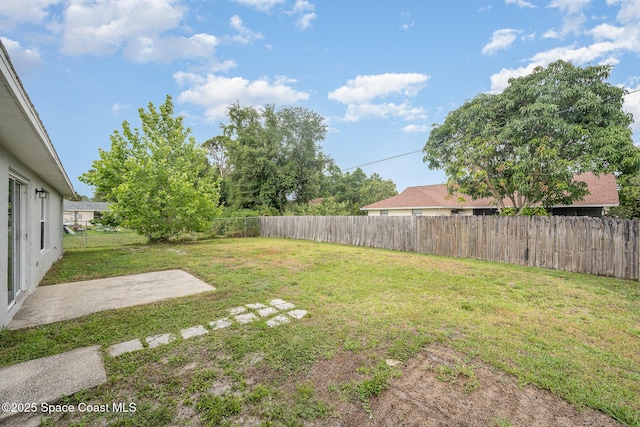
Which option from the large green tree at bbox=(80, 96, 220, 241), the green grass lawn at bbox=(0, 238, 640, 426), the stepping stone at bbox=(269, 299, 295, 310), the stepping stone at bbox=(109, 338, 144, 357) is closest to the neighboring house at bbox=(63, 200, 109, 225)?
the large green tree at bbox=(80, 96, 220, 241)

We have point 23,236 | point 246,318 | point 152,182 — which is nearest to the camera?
point 246,318

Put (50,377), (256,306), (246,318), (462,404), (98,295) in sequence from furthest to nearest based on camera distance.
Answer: (98,295) → (256,306) → (246,318) → (50,377) → (462,404)

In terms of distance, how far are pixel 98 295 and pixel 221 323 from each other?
2.79m

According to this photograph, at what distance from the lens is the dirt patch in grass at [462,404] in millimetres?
1727

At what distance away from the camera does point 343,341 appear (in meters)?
2.79

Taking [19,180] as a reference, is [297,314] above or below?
below

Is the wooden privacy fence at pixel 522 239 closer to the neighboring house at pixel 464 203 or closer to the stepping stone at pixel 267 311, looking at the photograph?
the neighboring house at pixel 464 203

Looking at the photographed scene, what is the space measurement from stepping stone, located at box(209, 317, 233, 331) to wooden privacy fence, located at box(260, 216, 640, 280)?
25.4 feet

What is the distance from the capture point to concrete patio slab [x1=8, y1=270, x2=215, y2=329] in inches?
143

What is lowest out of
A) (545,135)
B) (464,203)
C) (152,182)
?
(464,203)

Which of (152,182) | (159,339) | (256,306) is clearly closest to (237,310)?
(256,306)

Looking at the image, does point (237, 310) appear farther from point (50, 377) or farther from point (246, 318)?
point (50, 377)

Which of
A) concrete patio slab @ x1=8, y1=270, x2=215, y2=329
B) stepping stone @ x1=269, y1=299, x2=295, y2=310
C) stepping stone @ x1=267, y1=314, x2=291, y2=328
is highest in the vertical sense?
stepping stone @ x1=267, y1=314, x2=291, y2=328

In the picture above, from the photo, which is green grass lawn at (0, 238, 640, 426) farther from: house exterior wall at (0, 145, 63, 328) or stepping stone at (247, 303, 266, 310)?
house exterior wall at (0, 145, 63, 328)
